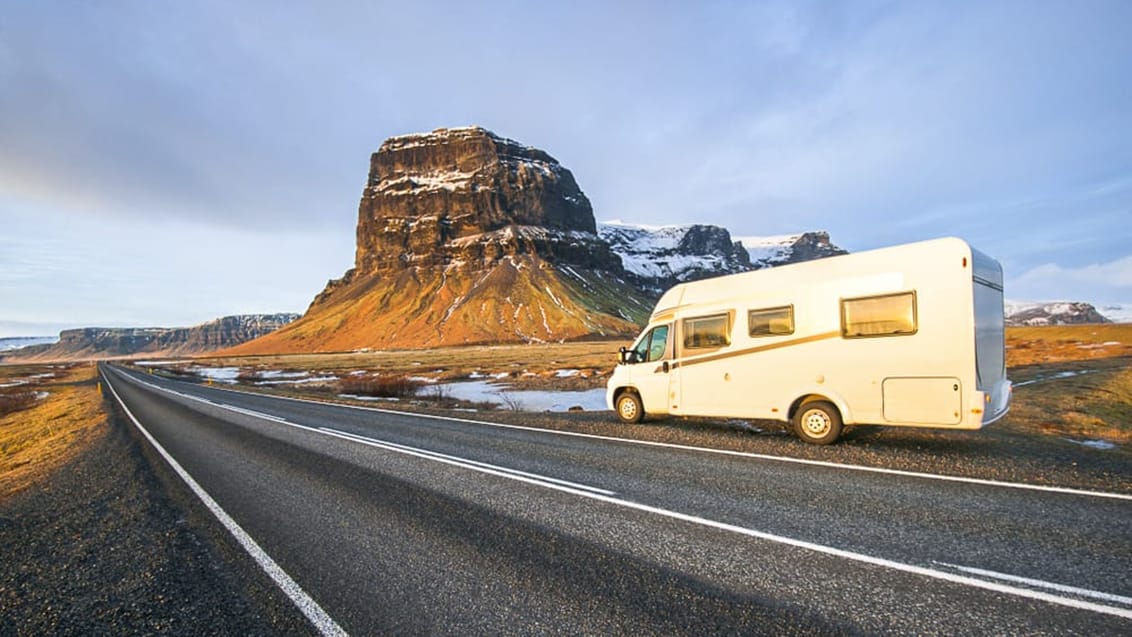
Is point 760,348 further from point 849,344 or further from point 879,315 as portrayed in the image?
point 879,315

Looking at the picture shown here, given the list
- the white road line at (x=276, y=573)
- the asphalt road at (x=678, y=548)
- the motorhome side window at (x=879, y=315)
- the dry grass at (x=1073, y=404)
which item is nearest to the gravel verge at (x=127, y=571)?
the white road line at (x=276, y=573)

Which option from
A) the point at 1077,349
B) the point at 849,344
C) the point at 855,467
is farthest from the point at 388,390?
the point at 1077,349

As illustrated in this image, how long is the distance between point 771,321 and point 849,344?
1510mm

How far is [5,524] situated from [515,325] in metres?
124

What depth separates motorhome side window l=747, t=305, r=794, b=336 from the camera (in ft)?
32.1

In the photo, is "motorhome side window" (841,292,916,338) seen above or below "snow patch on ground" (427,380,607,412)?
above

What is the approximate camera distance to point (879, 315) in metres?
8.75

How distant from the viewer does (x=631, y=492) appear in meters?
6.57

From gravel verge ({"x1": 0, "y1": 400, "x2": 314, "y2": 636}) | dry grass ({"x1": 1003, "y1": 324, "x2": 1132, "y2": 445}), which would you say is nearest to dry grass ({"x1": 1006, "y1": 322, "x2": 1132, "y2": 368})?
dry grass ({"x1": 1003, "y1": 324, "x2": 1132, "y2": 445})

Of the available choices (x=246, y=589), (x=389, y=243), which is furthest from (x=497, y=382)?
(x=389, y=243)

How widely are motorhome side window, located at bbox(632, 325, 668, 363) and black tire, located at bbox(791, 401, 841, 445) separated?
3.46 metres

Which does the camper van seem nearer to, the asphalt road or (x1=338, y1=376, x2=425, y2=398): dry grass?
the asphalt road

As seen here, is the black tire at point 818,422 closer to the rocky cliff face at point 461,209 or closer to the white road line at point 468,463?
the white road line at point 468,463

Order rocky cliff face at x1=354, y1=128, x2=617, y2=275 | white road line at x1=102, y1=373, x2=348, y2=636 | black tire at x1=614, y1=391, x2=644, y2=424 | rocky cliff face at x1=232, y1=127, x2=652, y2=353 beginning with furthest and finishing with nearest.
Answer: rocky cliff face at x1=354, y1=128, x2=617, y2=275 < rocky cliff face at x1=232, y1=127, x2=652, y2=353 < black tire at x1=614, y1=391, x2=644, y2=424 < white road line at x1=102, y1=373, x2=348, y2=636
